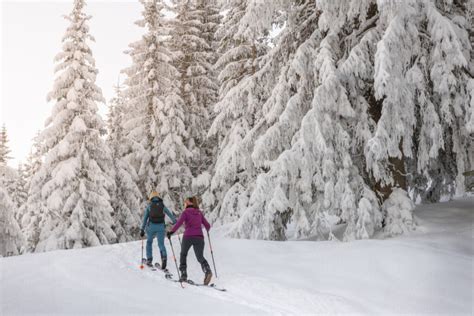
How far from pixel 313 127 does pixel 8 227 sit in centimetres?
1536

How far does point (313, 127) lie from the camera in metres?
10.0

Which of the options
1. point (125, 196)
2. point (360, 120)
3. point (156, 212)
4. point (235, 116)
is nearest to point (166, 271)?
point (156, 212)

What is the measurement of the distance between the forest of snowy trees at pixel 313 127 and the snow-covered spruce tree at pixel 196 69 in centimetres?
390

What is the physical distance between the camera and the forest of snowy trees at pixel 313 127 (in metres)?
9.48

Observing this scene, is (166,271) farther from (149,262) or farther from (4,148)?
(4,148)

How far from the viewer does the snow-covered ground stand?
6797 millimetres

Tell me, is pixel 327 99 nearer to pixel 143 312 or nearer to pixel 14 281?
pixel 143 312

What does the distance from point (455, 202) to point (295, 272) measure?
7417mm

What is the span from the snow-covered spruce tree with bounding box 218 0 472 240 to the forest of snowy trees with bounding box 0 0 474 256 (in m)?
0.03

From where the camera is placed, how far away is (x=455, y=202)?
13.4m

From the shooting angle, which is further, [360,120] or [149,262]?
[360,120]

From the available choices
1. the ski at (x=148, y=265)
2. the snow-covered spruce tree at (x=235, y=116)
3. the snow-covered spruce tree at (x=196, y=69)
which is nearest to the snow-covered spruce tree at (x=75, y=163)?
the snow-covered spruce tree at (x=235, y=116)

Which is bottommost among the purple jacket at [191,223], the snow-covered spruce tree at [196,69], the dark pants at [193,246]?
the dark pants at [193,246]

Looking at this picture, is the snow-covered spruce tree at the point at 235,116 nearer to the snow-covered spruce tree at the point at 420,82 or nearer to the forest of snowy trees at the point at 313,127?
the forest of snowy trees at the point at 313,127
